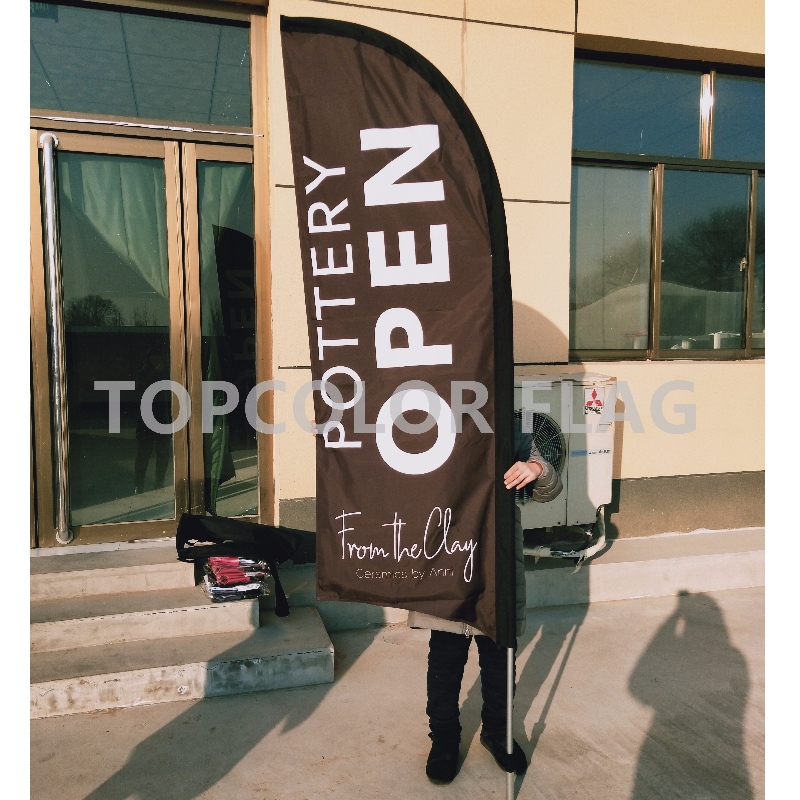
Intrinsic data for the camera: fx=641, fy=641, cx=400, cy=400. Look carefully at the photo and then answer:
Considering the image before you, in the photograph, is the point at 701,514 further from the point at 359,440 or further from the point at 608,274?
the point at 359,440

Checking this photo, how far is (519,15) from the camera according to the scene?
4.67 meters

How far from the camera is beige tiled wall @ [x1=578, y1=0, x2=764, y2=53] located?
16.1 feet

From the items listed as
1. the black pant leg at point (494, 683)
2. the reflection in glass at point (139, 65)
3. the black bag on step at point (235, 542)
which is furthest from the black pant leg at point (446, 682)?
the reflection in glass at point (139, 65)

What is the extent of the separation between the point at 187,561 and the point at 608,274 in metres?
3.97

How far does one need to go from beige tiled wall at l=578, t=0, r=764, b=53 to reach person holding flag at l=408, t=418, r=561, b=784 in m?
3.84

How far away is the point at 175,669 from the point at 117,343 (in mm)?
2275

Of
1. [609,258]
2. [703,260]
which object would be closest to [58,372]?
[609,258]

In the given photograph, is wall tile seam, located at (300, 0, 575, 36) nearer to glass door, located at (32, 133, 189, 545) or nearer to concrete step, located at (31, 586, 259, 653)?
glass door, located at (32, 133, 189, 545)

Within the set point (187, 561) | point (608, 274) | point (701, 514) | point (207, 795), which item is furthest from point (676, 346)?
point (207, 795)

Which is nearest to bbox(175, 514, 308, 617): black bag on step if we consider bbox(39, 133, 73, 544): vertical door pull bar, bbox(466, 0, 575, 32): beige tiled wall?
bbox(39, 133, 73, 544): vertical door pull bar

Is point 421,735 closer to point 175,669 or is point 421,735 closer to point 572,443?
point 175,669

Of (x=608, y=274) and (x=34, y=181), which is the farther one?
(x=608, y=274)

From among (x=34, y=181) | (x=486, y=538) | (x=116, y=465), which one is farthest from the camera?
(x=116, y=465)

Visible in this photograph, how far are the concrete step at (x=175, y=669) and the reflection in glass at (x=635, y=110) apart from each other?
14.3 feet
